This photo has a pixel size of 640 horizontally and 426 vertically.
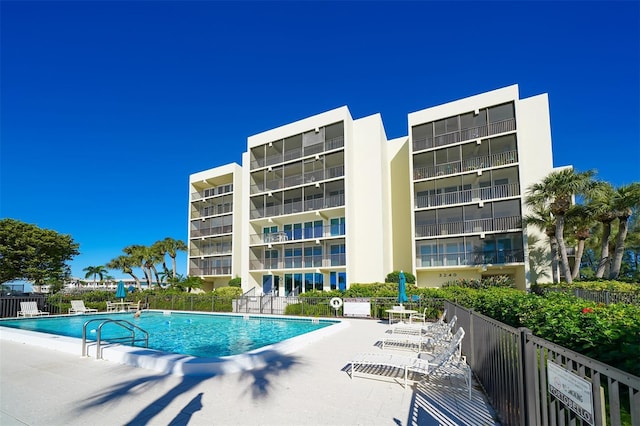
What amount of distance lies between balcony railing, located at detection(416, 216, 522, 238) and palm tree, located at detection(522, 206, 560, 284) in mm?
754

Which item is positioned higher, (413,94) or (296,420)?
(413,94)

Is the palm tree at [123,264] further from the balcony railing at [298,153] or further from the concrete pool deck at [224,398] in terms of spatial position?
the concrete pool deck at [224,398]

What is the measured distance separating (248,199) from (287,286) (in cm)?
846

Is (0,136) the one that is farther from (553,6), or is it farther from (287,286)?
(553,6)

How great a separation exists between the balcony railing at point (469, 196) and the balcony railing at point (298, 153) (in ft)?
25.5

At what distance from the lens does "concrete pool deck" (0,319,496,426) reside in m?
4.44

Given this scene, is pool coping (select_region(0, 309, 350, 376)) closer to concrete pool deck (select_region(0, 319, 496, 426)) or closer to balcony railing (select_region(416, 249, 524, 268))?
concrete pool deck (select_region(0, 319, 496, 426))

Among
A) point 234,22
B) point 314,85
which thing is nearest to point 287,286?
point 314,85

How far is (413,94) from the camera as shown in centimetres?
3009

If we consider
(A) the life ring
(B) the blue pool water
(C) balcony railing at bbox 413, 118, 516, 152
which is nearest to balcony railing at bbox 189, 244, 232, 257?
(B) the blue pool water

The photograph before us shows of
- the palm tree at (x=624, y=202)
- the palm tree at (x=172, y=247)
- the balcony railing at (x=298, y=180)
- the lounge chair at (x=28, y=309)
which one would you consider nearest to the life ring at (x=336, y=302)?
the balcony railing at (x=298, y=180)

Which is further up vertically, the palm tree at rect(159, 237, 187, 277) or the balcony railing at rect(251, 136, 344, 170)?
the balcony railing at rect(251, 136, 344, 170)

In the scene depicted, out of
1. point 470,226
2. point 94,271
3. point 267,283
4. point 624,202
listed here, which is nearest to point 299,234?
point 267,283

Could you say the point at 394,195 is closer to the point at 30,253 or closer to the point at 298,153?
the point at 298,153
